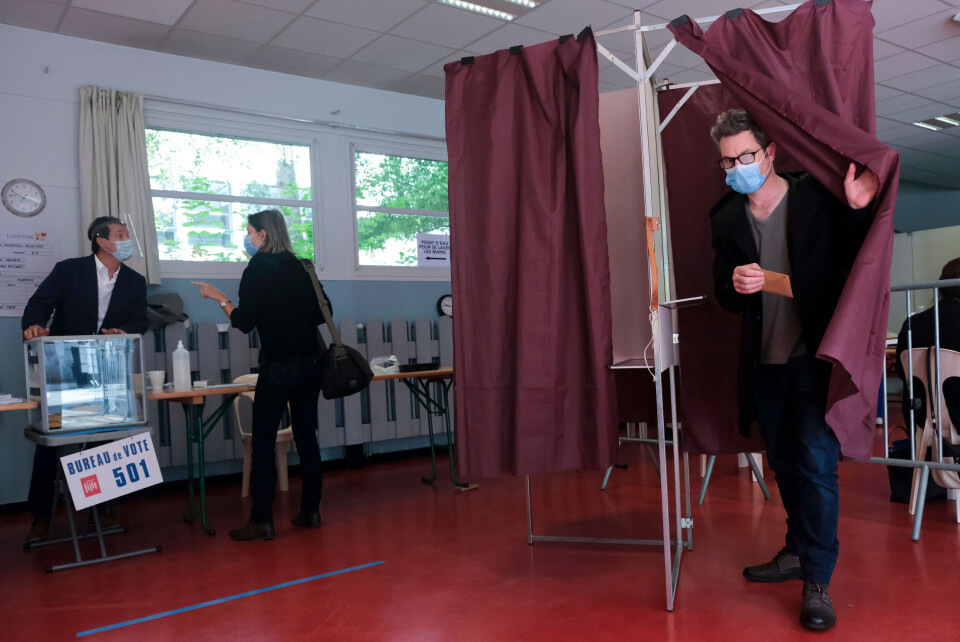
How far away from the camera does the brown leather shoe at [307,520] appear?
147 inches

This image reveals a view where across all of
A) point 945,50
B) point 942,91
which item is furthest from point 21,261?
point 942,91

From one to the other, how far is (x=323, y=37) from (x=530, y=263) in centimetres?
307

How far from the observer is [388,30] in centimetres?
481

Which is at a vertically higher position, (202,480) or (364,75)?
(364,75)

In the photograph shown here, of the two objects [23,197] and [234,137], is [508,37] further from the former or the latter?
[23,197]

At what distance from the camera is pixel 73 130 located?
4.67 metres

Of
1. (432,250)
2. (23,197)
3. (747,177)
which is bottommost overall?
(747,177)

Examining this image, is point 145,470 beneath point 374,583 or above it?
above

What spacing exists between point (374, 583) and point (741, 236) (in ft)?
5.88

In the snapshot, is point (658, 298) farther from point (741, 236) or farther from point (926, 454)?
point (926, 454)

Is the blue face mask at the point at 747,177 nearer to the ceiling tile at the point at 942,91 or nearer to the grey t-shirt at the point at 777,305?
the grey t-shirt at the point at 777,305

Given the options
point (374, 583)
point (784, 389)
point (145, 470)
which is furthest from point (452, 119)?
point (145, 470)

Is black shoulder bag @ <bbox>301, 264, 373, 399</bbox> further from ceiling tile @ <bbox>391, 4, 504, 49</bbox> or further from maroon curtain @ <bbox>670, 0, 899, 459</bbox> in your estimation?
maroon curtain @ <bbox>670, 0, 899, 459</bbox>

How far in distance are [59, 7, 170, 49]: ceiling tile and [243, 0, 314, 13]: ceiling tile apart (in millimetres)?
705
